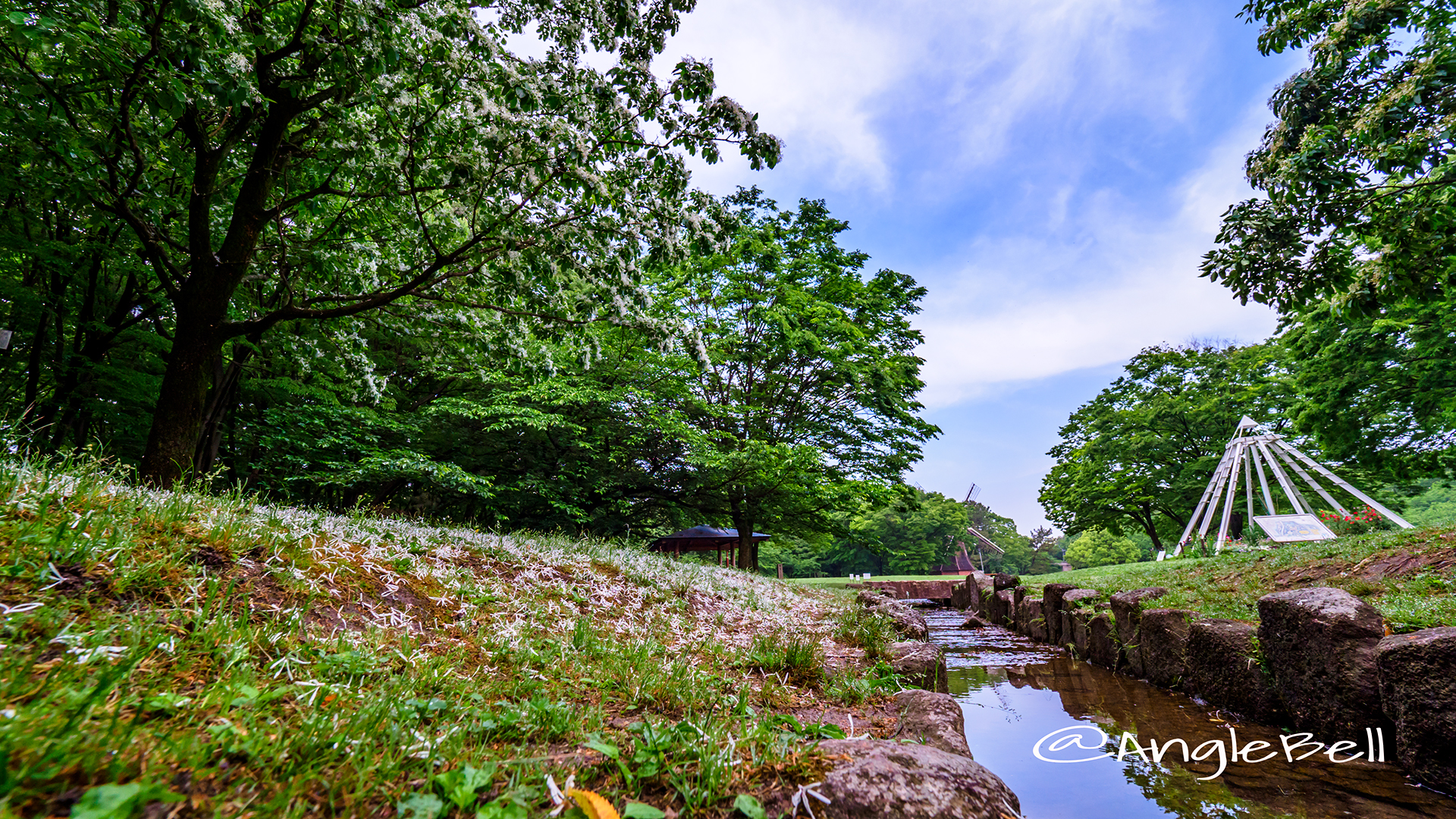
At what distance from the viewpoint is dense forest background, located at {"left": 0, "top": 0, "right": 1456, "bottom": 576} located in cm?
529

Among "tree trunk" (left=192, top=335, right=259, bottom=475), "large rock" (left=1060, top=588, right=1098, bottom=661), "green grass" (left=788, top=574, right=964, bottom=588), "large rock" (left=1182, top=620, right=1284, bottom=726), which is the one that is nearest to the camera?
"large rock" (left=1182, top=620, right=1284, bottom=726)

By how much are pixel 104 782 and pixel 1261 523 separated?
70.2 feet

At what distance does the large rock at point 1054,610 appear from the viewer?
8539 mm

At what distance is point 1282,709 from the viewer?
12.8 feet

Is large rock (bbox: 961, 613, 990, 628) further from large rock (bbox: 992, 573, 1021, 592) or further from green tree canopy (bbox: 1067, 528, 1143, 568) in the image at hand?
green tree canopy (bbox: 1067, 528, 1143, 568)

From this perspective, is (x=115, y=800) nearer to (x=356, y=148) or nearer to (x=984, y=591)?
(x=356, y=148)

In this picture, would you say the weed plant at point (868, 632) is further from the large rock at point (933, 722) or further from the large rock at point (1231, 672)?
the large rock at point (1231, 672)

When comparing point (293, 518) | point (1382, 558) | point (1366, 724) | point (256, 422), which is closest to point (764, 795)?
point (1366, 724)

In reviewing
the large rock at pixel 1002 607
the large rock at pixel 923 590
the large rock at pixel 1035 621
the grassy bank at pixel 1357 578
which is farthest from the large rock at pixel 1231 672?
the large rock at pixel 923 590

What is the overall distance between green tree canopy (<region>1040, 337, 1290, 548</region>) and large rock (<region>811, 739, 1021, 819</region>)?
26.7m

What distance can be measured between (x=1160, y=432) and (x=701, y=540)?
21.3m

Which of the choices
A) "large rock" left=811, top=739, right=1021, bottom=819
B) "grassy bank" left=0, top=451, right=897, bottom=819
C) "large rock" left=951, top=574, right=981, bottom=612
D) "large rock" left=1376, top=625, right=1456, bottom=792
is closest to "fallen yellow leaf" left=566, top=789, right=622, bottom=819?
"grassy bank" left=0, top=451, right=897, bottom=819

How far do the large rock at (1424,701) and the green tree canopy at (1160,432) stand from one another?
79.4 feet

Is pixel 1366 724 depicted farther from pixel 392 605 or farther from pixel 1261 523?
pixel 1261 523
